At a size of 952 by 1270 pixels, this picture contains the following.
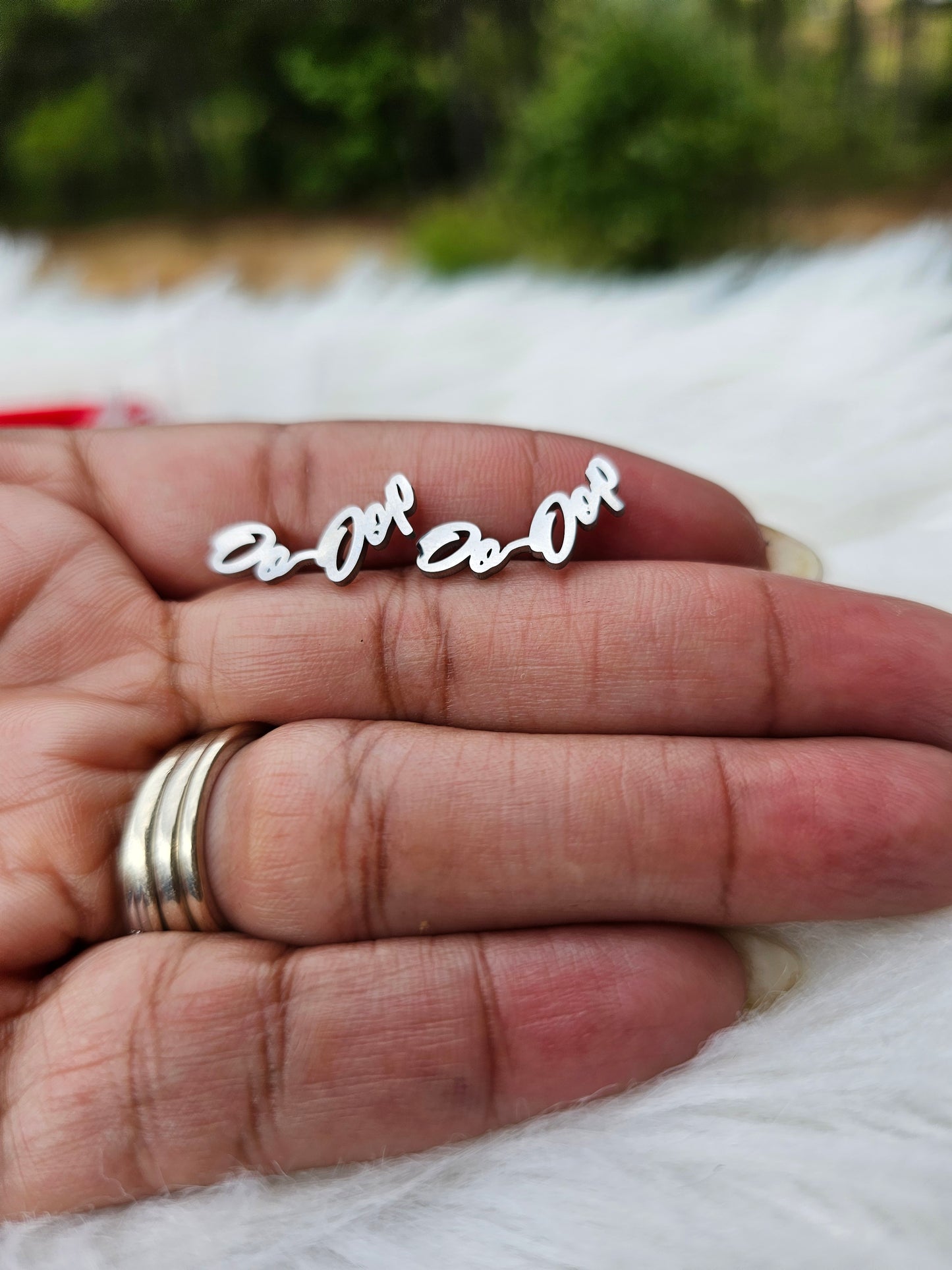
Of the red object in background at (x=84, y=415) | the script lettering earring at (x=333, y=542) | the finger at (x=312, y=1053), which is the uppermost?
the red object in background at (x=84, y=415)

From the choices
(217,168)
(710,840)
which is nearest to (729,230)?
(217,168)

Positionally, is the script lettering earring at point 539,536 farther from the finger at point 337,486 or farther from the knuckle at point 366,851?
the knuckle at point 366,851

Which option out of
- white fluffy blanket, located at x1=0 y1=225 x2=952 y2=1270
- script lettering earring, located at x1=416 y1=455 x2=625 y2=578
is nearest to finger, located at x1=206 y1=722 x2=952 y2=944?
white fluffy blanket, located at x1=0 y1=225 x2=952 y2=1270

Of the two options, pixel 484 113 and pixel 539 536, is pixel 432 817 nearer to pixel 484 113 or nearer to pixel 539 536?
pixel 539 536

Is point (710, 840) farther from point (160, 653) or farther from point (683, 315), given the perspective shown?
point (683, 315)

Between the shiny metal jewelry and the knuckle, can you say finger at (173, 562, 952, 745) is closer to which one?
the shiny metal jewelry

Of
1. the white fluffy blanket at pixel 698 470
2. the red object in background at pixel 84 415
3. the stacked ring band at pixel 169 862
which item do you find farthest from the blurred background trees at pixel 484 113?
the stacked ring band at pixel 169 862
